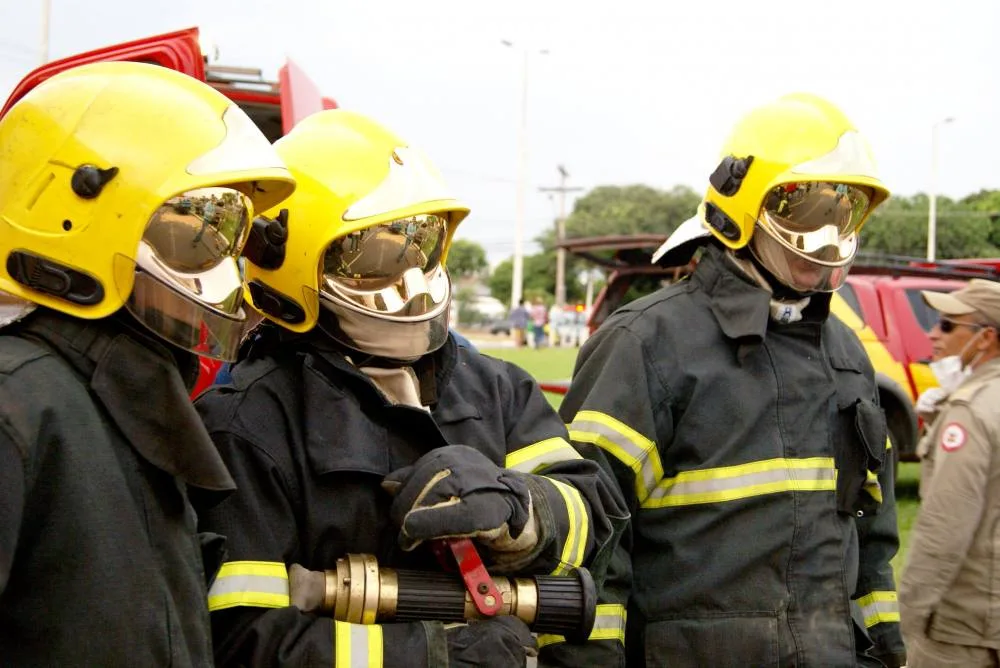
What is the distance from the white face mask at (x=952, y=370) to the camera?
159 inches

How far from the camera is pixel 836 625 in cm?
271

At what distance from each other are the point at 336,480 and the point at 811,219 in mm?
1542

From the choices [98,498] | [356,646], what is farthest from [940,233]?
[98,498]

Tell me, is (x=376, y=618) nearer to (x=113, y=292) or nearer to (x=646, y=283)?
(x=113, y=292)

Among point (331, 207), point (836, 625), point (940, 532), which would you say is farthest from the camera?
point (940, 532)

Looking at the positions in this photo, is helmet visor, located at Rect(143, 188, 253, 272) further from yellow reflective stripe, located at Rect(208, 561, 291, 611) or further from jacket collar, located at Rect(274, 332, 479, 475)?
yellow reflective stripe, located at Rect(208, 561, 291, 611)

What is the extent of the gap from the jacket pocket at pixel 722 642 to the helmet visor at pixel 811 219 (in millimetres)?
937

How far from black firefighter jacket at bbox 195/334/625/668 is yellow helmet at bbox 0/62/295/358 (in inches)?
8.9

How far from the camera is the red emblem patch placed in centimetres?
354

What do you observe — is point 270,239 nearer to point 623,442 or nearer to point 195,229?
point 195,229

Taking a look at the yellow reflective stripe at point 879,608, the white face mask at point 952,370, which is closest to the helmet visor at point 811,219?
the yellow reflective stripe at point 879,608

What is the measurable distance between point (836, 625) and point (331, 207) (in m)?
1.59

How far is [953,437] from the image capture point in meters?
3.57

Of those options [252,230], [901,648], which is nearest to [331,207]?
[252,230]
